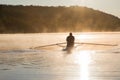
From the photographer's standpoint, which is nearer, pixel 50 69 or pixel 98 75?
pixel 98 75

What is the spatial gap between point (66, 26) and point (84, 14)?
10773 millimetres

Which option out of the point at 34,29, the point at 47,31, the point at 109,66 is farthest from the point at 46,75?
the point at 47,31

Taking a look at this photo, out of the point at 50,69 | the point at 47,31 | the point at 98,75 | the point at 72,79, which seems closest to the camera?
the point at 72,79

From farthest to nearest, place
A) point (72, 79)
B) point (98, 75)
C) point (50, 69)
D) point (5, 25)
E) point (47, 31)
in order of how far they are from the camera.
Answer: point (47, 31), point (5, 25), point (50, 69), point (98, 75), point (72, 79)

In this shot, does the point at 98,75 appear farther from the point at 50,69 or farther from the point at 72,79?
the point at 50,69

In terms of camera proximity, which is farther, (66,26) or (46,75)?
(66,26)

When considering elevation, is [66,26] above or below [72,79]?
above

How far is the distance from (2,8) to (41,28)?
660 inches

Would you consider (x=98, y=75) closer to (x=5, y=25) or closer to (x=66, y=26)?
(x=5, y=25)

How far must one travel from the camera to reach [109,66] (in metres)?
27.8

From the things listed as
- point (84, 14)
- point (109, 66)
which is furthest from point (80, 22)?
point (109, 66)

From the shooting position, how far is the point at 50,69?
2625 centimetres

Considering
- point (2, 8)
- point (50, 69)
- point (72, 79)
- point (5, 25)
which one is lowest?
point (72, 79)

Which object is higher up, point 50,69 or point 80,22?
point 80,22
